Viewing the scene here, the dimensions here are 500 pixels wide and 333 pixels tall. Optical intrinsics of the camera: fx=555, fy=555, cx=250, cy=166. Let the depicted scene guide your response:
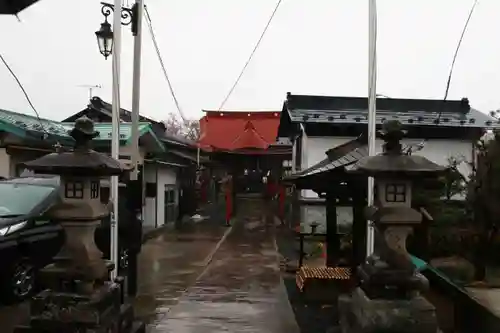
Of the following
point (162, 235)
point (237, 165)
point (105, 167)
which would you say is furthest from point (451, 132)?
point (105, 167)

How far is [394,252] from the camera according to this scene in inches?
247

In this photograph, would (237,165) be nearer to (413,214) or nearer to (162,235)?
(162,235)

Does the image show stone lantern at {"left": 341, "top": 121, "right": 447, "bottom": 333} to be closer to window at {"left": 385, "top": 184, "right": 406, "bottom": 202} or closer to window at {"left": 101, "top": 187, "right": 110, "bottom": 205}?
window at {"left": 385, "top": 184, "right": 406, "bottom": 202}

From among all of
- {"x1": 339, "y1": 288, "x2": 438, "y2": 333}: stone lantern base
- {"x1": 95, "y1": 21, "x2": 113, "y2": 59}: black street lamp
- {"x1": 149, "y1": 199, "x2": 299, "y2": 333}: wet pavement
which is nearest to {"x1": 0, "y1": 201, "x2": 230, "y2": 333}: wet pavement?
{"x1": 149, "y1": 199, "x2": 299, "y2": 333}: wet pavement

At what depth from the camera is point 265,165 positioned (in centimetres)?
2873

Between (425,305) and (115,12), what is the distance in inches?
255

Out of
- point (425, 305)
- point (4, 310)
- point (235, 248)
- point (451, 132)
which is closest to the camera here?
point (425, 305)

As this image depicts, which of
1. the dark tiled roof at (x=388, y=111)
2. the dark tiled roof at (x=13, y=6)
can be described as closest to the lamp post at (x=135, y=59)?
the dark tiled roof at (x=13, y=6)

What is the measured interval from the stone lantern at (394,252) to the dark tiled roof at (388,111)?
11709mm

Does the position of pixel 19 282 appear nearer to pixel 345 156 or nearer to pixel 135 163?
pixel 135 163

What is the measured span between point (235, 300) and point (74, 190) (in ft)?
14.5

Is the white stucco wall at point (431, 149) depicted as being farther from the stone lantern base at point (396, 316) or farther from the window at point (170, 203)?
the stone lantern base at point (396, 316)

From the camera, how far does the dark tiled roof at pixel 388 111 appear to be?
59.8 ft

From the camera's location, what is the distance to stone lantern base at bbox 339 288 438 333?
600cm
